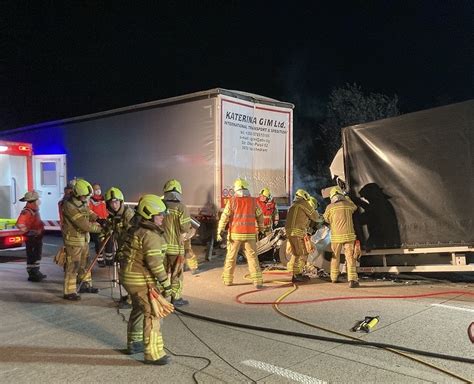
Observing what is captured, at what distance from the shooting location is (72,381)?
14.1 ft

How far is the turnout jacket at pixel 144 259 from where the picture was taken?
15.3 feet

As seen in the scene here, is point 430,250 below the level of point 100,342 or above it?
above

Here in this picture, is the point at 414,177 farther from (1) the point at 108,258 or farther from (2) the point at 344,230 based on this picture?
(1) the point at 108,258

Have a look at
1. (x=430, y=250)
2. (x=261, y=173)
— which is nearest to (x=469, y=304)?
(x=430, y=250)

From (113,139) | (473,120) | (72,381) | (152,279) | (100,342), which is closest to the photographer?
(72,381)

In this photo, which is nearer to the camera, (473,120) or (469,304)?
(469,304)

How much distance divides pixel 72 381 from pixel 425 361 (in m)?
3.22

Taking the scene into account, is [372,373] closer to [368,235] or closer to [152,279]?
[152,279]

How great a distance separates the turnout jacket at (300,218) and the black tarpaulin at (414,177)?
0.82 m

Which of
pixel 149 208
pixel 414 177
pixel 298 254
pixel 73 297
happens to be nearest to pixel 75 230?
pixel 73 297

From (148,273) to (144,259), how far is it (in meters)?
0.14

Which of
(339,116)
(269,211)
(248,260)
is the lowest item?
(248,260)

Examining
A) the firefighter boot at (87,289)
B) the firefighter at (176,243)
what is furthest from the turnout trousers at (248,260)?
the firefighter boot at (87,289)

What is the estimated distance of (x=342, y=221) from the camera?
7.96 m
